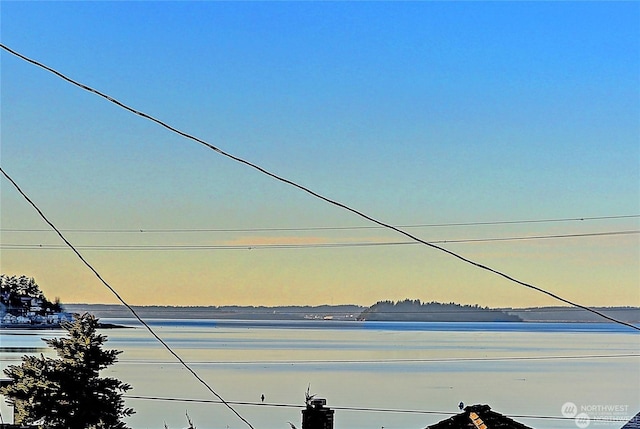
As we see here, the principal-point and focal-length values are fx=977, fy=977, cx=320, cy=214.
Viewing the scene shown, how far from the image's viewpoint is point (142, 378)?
89.0m

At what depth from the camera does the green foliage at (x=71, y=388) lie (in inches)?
1111

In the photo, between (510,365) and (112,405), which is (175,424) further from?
(510,365)

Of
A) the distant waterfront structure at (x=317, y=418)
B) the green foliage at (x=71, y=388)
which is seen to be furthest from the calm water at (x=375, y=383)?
the distant waterfront structure at (x=317, y=418)

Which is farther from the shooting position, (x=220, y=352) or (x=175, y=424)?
(x=220, y=352)

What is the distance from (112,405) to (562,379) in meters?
72.3

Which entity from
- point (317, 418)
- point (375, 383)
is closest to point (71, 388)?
point (317, 418)

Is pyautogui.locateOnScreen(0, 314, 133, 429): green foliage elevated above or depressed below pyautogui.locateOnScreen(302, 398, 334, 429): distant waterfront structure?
above

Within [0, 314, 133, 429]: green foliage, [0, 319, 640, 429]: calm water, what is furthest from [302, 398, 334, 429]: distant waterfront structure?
[0, 319, 640, 429]: calm water

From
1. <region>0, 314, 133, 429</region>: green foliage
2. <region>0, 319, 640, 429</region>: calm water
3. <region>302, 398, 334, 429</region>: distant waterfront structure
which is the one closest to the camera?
<region>302, 398, 334, 429</region>: distant waterfront structure

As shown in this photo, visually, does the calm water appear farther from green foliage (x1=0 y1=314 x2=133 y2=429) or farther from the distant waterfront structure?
the distant waterfront structure

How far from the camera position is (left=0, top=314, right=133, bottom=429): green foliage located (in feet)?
92.6

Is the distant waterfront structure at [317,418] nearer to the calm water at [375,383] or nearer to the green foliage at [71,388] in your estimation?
the green foliage at [71,388]

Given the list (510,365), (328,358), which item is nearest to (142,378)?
(328,358)

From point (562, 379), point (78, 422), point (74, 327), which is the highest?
point (562, 379)
